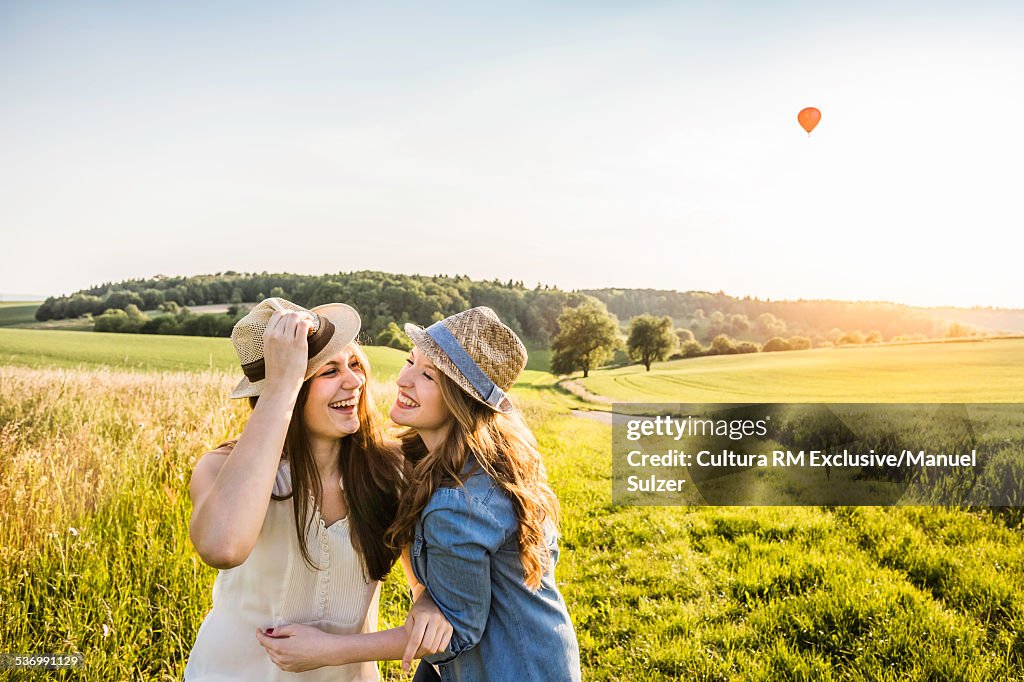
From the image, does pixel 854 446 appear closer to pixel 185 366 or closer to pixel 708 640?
pixel 708 640

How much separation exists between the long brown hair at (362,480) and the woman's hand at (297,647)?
256mm

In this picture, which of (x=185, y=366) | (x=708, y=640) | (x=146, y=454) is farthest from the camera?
(x=185, y=366)

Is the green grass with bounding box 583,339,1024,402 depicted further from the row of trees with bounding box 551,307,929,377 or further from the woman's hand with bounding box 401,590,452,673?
the woman's hand with bounding box 401,590,452,673

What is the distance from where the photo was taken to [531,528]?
1983mm

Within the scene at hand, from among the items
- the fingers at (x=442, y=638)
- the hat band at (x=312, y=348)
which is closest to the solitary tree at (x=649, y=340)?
the hat band at (x=312, y=348)

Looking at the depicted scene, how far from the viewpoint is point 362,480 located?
2.26 meters

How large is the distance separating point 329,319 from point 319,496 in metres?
0.59

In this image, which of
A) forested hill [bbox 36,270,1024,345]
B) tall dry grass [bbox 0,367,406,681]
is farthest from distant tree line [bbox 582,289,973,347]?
tall dry grass [bbox 0,367,406,681]

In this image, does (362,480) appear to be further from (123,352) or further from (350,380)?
(123,352)

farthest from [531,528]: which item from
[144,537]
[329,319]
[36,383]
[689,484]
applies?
[36,383]

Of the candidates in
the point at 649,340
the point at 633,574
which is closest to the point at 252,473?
the point at 633,574

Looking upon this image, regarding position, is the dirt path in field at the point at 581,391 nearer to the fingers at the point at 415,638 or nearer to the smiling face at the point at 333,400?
the smiling face at the point at 333,400

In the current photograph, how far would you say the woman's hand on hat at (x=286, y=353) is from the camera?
5.87ft

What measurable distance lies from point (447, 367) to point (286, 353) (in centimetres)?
52
